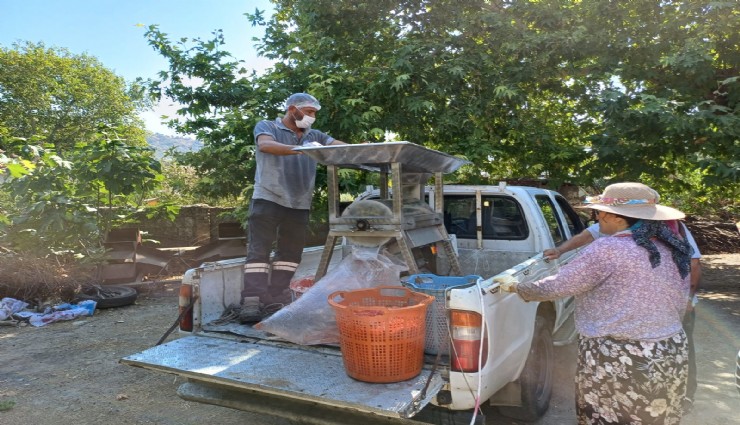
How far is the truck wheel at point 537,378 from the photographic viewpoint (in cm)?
332

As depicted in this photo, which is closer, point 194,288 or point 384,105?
point 194,288

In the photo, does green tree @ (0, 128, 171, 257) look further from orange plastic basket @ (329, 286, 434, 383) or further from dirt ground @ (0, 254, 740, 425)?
orange plastic basket @ (329, 286, 434, 383)

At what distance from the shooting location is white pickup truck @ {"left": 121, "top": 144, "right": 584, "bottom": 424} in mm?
2555

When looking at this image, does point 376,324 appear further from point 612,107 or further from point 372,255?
point 612,107

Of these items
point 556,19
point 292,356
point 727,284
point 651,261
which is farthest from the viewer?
point 727,284

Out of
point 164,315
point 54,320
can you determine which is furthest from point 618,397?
point 54,320

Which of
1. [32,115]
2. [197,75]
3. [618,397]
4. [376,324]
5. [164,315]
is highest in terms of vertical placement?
[32,115]

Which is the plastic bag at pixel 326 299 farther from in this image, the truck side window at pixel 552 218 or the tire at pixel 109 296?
the tire at pixel 109 296

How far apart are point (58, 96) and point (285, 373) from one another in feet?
107

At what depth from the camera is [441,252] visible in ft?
14.5

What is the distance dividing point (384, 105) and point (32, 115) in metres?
27.8

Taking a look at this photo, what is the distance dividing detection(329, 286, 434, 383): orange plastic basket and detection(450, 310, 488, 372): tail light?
7.5 inches

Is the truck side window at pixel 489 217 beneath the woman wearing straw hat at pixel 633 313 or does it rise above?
above

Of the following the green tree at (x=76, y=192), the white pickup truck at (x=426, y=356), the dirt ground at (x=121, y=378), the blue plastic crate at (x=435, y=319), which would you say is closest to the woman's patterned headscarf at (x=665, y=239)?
the white pickup truck at (x=426, y=356)
